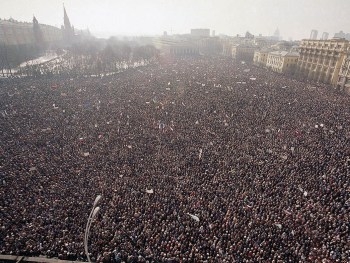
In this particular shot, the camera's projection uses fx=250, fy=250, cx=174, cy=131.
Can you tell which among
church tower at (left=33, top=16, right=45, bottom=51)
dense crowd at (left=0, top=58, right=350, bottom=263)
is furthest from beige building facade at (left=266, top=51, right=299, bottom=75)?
church tower at (left=33, top=16, right=45, bottom=51)

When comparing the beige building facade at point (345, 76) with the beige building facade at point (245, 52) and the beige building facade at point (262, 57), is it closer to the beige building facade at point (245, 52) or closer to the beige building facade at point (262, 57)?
the beige building facade at point (262, 57)

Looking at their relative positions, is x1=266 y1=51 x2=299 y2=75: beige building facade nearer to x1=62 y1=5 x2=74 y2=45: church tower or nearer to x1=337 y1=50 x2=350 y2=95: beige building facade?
x1=337 y1=50 x2=350 y2=95: beige building facade

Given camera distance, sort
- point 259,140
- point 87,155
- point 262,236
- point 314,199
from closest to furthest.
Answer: point 262,236
point 314,199
point 87,155
point 259,140

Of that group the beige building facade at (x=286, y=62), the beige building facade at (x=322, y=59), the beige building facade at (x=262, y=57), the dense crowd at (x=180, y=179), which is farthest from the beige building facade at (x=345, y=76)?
the beige building facade at (x=262, y=57)

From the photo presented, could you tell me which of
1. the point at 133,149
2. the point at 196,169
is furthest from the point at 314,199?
the point at 133,149

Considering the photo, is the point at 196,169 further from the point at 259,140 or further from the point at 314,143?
the point at 314,143

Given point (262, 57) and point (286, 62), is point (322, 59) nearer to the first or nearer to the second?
point (286, 62)

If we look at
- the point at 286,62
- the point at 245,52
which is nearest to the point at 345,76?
the point at 286,62
